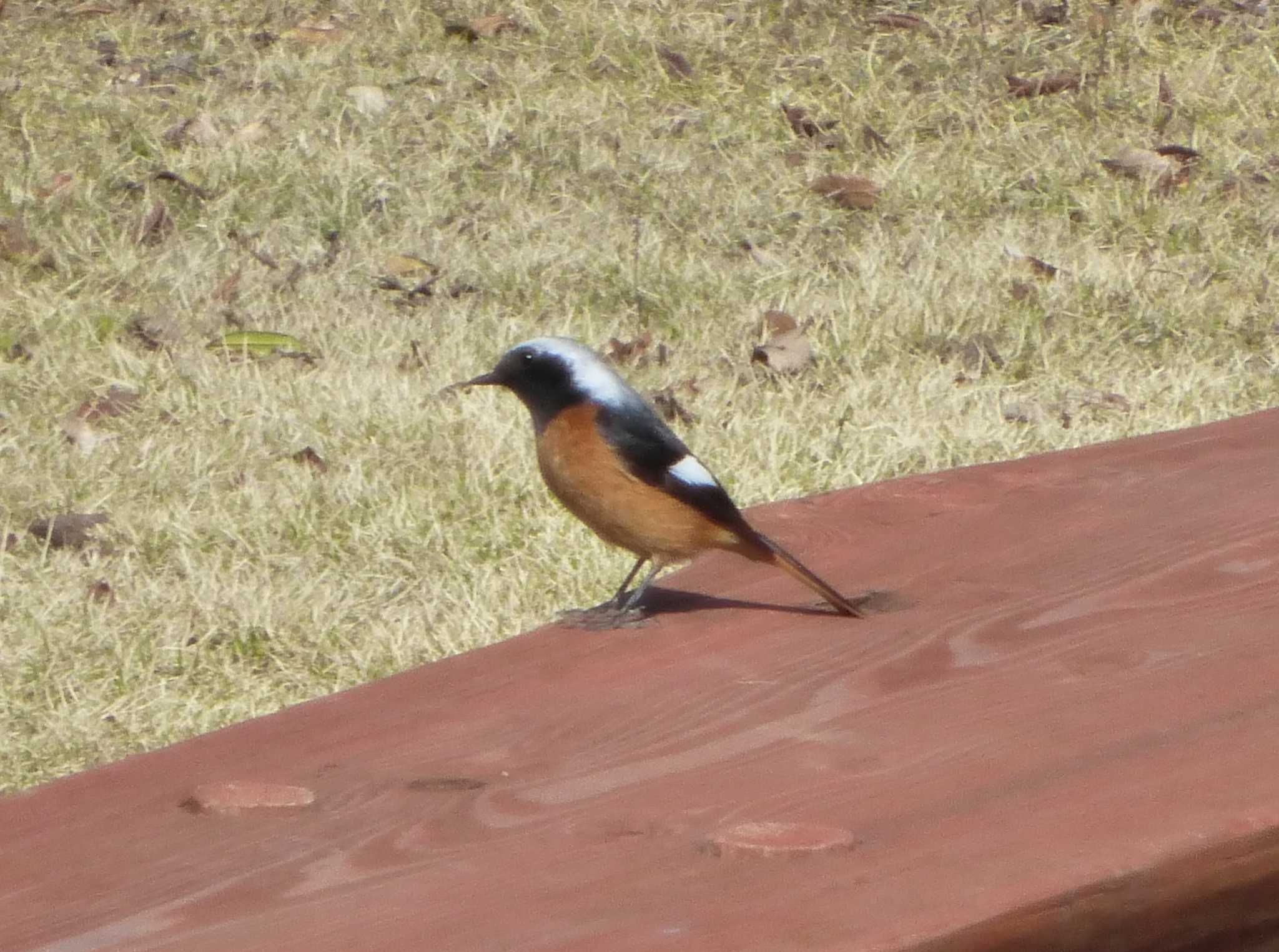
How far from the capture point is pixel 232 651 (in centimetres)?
434

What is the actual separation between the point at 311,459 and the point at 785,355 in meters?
1.61

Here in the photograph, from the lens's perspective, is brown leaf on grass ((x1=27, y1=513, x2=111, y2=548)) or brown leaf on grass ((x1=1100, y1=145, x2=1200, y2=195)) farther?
brown leaf on grass ((x1=1100, y1=145, x2=1200, y2=195))

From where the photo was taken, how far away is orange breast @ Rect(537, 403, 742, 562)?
338cm

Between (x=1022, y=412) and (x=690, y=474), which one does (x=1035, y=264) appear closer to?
(x=1022, y=412)

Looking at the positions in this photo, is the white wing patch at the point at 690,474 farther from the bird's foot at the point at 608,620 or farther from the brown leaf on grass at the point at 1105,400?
the brown leaf on grass at the point at 1105,400

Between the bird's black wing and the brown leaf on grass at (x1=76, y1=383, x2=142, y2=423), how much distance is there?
265 centimetres

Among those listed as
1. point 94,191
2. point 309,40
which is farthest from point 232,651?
point 309,40

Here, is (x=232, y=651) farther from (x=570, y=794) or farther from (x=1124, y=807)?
(x=1124, y=807)

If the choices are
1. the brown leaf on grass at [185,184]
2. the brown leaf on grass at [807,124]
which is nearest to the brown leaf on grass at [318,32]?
the brown leaf on grass at [185,184]

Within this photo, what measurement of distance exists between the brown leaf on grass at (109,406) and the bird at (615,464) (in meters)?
2.43

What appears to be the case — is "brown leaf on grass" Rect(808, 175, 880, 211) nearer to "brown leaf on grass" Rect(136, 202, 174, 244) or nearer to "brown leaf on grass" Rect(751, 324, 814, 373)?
"brown leaf on grass" Rect(751, 324, 814, 373)

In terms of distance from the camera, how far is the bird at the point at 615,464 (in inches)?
132

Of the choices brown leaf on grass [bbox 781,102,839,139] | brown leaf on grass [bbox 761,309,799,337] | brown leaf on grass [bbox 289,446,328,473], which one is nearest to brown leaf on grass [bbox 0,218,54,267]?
brown leaf on grass [bbox 289,446,328,473]

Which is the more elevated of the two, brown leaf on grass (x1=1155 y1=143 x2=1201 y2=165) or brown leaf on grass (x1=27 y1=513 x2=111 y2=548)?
→ brown leaf on grass (x1=1155 y1=143 x2=1201 y2=165)
